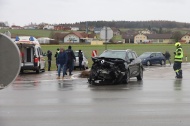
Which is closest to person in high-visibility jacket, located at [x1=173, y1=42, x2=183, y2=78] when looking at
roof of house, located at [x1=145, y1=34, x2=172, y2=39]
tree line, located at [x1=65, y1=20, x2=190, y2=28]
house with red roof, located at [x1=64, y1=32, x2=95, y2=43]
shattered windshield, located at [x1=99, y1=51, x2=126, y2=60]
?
shattered windshield, located at [x1=99, y1=51, x2=126, y2=60]

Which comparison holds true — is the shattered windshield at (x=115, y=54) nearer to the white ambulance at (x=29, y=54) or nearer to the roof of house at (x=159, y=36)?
the white ambulance at (x=29, y=54)

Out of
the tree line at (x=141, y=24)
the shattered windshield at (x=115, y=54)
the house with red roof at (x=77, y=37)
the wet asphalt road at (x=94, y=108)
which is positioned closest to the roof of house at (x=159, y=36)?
the tree line at (x=141, y=24)

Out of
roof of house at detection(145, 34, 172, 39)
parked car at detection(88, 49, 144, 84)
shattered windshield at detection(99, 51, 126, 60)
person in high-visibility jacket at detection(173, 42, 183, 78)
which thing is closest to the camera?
→ parked car at detection(88, 49, 144, 84)

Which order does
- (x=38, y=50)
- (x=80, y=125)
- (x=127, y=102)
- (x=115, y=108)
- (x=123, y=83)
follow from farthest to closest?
1. (x=38, y=50)
2. (x=123, y=83)
3. (x=127, y=102)
4. (x=115, y=108)
5. (x=80, y=125)

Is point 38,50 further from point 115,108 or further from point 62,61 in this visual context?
point 115,108

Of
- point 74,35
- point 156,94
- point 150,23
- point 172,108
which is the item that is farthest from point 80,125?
point 150,23

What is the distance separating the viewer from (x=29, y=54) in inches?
1114

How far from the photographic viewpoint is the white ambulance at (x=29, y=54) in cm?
2738

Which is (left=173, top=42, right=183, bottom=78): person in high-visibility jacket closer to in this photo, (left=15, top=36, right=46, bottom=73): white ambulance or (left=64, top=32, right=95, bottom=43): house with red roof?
(left=15, top=36, right=46, bottom=73): white ambulance

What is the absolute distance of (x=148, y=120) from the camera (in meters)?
9.37

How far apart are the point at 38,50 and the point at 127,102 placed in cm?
1648

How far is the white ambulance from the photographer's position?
27375mm

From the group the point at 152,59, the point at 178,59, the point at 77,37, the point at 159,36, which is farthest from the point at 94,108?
the point at 159,36

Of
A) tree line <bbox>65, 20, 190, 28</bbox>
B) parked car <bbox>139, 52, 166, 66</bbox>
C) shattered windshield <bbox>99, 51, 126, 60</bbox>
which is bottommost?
parked car <bbox>139, 52, 166, 66</bbox>
